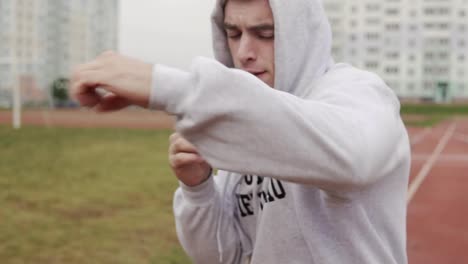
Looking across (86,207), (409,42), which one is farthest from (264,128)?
(409,42)

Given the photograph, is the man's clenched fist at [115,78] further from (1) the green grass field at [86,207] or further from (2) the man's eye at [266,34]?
(1) the green grass field at [86,207]

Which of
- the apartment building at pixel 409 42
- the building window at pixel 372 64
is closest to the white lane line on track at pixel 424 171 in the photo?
the apartment building at pixel 409 42

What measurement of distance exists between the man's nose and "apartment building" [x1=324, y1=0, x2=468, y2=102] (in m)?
62.5

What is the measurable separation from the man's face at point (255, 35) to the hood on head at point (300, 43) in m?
0.04

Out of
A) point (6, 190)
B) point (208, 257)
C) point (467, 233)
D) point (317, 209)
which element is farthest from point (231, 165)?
point (6, 190)

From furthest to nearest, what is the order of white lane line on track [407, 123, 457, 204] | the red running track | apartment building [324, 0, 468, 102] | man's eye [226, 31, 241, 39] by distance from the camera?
apartment building [324, 0, 468, 102] < white lane line on track [407, 123, 457, 204] < the red running track < man's eye [226, 31, 241, 39]

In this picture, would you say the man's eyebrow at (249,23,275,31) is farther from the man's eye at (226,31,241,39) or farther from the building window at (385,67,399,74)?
the building window at (385,67,399,74)

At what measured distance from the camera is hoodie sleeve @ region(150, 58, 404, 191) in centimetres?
91

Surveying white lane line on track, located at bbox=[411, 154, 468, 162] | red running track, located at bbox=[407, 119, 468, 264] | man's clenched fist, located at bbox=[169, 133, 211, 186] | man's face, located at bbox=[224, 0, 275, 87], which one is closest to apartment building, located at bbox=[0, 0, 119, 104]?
white lane line on track, located at bbox=[411, 154, 468, 162]

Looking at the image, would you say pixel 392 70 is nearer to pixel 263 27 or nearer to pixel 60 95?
pixel 60 95

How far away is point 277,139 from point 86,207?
6407 millimetres

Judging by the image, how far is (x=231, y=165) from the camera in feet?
3.10

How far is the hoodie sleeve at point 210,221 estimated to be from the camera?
1623mm

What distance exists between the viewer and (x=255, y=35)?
134cm
